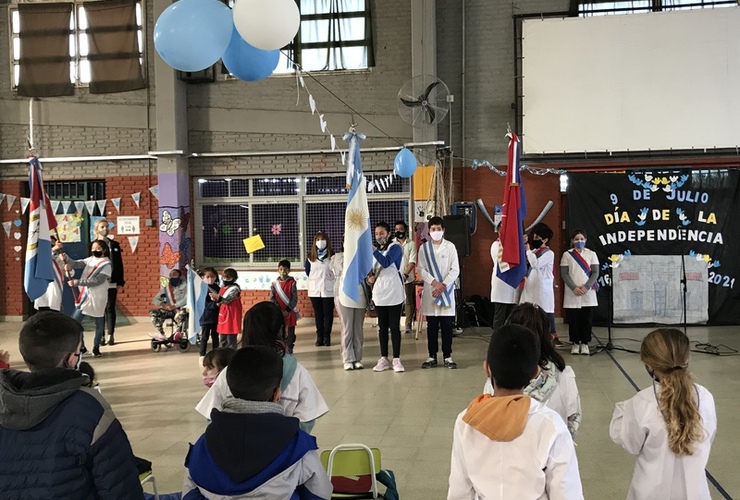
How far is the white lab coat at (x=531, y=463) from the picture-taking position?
1.91m

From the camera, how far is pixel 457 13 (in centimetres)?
1091

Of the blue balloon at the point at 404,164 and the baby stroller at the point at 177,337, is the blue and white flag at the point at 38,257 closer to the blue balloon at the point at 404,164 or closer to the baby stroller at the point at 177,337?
the baby stroller at the point at 177,337

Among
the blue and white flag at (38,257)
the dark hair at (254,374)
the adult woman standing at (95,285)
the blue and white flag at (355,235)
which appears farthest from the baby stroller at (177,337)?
the dark hair at (254,374)

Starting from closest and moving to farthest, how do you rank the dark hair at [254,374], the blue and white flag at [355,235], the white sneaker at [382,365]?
the dark hair at [254,374]
the blue and white flag at [355,235]
the white sneaker at [382,365]

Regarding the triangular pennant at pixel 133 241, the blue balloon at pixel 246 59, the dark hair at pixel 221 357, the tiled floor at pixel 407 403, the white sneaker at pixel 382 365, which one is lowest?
the tiled floor at pixel 407 403

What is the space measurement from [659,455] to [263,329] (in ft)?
5.45

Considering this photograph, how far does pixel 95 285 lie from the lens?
28.2ft

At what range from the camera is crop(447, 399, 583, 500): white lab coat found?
75.3 inches

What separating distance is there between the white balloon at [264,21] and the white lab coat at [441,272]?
3213mm

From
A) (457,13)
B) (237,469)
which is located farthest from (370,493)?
(457,13)

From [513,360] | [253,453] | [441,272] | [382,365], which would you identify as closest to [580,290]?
[441,272]

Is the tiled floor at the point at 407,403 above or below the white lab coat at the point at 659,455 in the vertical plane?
below

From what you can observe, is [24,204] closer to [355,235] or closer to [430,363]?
[355,235]

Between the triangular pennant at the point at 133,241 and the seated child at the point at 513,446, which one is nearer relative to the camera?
the seated child at the point at 513,446
